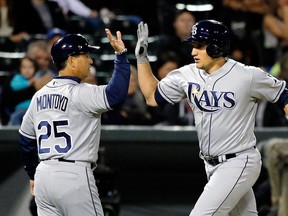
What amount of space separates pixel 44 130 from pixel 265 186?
279cm

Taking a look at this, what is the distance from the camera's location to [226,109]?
4.93m

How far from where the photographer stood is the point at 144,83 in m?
5.29

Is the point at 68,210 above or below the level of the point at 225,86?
below

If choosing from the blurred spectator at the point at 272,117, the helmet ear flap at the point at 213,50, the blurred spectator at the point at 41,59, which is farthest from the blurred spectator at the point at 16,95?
the helmet ear flap at the point at 213,50

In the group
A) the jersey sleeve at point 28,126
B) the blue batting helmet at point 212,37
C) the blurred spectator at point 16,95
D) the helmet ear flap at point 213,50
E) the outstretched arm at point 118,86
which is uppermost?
the blue batting helmet at point 212,37

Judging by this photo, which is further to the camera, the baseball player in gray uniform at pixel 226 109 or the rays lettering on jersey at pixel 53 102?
the baseball player in gray uniform at pixel 226 109

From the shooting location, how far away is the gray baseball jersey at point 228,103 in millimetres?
4922

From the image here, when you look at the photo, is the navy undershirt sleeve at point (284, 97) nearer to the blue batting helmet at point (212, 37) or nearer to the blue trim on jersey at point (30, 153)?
the blue batting helmet at point (212, 37)

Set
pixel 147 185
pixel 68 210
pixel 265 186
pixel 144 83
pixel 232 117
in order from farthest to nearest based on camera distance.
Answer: pixel 147 185
pixel 265 186
pixel 144 83
pixel 232 117
pixel 68 210

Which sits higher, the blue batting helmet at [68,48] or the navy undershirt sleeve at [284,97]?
the blue batting helmet at [68,48]

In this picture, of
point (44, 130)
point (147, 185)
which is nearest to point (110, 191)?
point (147, 185)

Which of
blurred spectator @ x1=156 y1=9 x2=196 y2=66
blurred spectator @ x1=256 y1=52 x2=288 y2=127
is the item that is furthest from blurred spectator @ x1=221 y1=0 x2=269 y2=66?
blurred spectator @ x1=256 y1=52 x2=288 y2=127

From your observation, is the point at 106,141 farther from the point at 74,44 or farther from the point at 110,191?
the point at 74,44

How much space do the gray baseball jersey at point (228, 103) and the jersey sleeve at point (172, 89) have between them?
0.12 m
